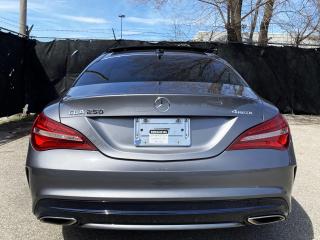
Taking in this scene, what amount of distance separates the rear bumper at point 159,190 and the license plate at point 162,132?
0.14m

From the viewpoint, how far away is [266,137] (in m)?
3.47

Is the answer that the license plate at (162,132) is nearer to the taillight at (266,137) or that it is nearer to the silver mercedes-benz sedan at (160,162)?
the silver mercedes-benz sedan at (160,162)

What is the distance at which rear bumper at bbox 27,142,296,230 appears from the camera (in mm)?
3287

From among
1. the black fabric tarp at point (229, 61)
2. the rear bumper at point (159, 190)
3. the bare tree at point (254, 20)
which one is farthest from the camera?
the bare tree at point (254, 20)

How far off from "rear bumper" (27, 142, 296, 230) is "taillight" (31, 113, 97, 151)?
5cm

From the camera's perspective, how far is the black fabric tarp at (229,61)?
12914 mm

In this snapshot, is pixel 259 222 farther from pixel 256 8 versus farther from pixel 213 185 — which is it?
pixel 256 8

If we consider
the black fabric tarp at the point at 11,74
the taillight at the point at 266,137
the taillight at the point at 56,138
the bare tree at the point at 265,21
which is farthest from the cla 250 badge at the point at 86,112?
the bare tree at the point at 265,21

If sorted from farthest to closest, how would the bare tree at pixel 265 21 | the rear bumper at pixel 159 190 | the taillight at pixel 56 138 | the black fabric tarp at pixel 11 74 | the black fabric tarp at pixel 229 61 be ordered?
the bare tree at pixel 265 21 → the black fabric tarp at pixel 229 61 → the black fabric tarp at pixel 11 74 → the taillight at pixel 56 138 → the rear bumper at pixel 159 190

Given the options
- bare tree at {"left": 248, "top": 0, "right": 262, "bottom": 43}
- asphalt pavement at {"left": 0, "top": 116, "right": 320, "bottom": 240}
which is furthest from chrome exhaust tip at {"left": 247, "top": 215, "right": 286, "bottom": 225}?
bare tree at {"left": 248, "top": 0, "right": 262, "bottom": 43}

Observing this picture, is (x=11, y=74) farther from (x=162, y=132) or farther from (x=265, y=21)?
Answer: (x=162, y=132)

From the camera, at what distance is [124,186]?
329 centimetres

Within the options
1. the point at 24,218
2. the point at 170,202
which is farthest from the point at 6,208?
the point at 170,202

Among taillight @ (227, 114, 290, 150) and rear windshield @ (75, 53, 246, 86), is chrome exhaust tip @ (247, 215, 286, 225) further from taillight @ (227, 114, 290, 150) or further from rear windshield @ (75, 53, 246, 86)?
rear windshield @ (75, 53, 246, 86)
